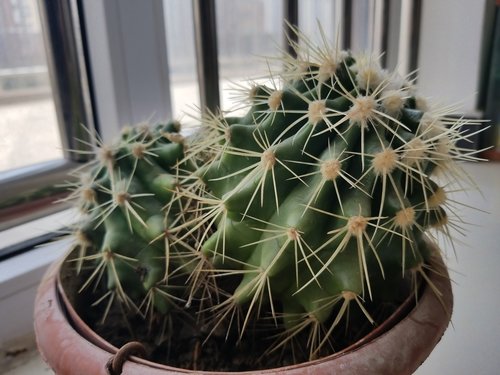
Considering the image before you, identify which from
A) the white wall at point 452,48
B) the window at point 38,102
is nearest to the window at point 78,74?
the window at point 38,102

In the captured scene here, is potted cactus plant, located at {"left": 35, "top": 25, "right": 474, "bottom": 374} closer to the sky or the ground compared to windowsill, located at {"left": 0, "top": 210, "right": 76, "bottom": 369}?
closer to the sky

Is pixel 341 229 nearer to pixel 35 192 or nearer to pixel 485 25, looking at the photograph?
pixel 35 192

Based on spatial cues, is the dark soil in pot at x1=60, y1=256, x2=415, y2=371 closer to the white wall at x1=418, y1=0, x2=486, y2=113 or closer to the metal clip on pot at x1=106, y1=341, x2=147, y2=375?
the metal clip on pot at x1=106, y1=341, x2=147, y2=375

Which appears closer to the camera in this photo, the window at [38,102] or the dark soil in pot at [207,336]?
the dark soil in pot at [207,336]

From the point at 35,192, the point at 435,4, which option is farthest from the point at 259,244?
the point at 435,4

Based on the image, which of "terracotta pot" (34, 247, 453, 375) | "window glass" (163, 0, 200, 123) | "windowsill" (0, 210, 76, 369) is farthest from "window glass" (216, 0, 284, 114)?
"terracotta pot" (34, 247, 453, 375)

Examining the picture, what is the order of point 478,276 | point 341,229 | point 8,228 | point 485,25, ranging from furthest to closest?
point 485,25 < point 478,276 < point 8,228 < point 341,229

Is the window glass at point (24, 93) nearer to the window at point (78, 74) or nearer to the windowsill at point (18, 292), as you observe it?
the window at point (78, 74)
